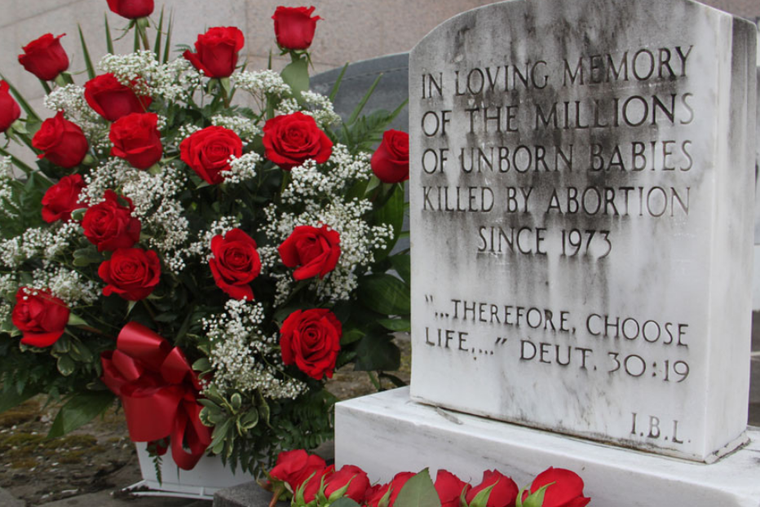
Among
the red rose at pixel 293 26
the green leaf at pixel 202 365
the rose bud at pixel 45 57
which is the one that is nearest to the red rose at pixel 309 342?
the green leaf at pixel 202 365

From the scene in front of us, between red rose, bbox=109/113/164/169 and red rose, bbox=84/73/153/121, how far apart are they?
21 centimetres

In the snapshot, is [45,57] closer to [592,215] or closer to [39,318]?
[39,318]

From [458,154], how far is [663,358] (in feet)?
2.36

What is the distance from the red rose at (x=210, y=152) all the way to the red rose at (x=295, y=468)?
2.68 ft

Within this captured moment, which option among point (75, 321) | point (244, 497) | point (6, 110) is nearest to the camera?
point (244, 497)

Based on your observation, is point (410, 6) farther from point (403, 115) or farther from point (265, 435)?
point (265, 435)

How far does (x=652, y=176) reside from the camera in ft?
5.82

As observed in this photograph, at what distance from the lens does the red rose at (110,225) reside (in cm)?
220

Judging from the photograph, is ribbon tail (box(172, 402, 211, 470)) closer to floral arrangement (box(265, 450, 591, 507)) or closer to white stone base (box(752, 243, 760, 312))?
floral arrangement (box(265, 450, 591, 507))

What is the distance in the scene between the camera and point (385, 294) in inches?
101

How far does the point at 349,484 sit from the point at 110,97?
143 centimetres

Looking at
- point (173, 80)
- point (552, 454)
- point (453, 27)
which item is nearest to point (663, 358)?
point (552, 454)

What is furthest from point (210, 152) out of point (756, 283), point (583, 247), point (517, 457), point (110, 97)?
point (756, 283)

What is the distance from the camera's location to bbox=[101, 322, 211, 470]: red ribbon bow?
232 centimetres
